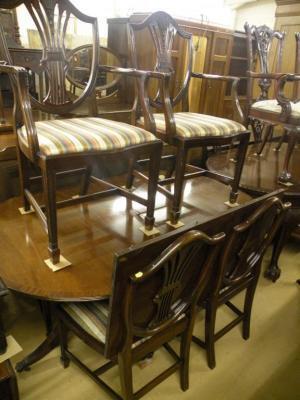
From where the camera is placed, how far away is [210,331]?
117 centimetres

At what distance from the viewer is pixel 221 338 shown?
136 cm

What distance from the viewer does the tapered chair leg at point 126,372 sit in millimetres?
854

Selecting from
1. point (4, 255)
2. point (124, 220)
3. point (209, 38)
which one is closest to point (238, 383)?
point (124, 220)

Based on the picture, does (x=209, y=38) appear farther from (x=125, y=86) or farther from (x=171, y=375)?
(x=171, y=375)

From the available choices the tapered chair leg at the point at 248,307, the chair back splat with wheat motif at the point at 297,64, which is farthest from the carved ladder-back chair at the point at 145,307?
the chair back splat with wheat motif at the point at 297,64

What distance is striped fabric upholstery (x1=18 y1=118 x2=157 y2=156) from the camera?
40.6 inches

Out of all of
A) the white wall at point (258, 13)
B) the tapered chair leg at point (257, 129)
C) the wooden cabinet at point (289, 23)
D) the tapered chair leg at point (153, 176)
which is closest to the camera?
the tapered chair leg at point (153, 176)

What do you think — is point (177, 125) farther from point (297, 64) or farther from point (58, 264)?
point (297, 64)

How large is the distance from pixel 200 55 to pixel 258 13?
4.99 feet

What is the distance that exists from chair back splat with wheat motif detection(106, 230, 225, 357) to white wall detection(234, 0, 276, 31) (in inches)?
151

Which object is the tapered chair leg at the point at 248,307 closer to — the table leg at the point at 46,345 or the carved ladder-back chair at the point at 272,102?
the table leg at the point at 46,345

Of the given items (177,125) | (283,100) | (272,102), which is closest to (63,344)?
(177,125)

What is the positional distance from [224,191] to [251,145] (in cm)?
113

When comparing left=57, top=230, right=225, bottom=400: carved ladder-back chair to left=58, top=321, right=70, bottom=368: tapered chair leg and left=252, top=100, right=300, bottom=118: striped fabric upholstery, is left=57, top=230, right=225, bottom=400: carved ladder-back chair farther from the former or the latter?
left=252, top=100, right=300, bottom=118: striped fabric upholstery
